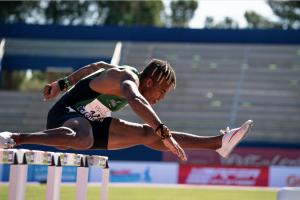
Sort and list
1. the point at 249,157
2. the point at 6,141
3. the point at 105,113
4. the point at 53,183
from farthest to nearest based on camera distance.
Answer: the point at 249,157 → the point at 105,113 → the point at 53,183 → the point at 6,141

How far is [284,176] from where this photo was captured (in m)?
11.1

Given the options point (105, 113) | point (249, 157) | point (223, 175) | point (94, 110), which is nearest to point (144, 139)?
point (105, 113)

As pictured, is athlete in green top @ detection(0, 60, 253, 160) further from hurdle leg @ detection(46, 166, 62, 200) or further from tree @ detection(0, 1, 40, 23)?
tree @ detection(0, 1, 40, 23)

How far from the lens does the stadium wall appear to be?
1700cm

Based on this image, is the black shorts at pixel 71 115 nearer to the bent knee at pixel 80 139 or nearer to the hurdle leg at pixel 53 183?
the bent knee at pixel 80 139

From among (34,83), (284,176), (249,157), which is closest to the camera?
(284,176)

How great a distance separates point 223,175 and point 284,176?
6.06 feet

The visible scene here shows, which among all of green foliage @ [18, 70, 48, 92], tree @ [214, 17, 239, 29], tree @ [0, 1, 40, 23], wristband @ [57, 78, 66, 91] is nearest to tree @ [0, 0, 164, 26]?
tree @ [0, 1, 40, 23]

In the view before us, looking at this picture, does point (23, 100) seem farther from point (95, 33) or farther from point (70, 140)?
point (70, 140)

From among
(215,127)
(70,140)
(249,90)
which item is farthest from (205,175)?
(70,140)

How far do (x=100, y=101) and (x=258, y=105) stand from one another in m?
13.2

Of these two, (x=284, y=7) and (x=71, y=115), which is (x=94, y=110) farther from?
(x=284, y=7)

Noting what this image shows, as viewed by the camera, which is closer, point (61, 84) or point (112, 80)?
point (112, 80)

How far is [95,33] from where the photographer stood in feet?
57.9
